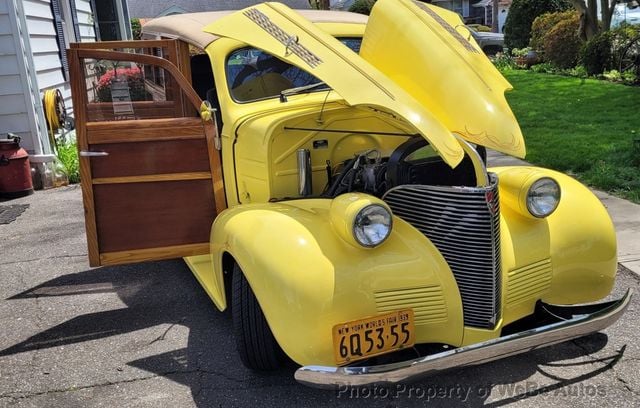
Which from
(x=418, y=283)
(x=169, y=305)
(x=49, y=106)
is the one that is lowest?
(x=169, y=305)

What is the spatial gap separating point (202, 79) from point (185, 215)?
175 centimetres

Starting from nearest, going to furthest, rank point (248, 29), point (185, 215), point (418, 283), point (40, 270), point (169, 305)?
point (418, 283)
point (248, 29)
point (185, 215)
point (169, 305)
point (40, 270)

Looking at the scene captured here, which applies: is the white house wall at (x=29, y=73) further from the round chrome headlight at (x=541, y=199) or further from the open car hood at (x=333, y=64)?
the round chrome headlight at (x=541, y=199)

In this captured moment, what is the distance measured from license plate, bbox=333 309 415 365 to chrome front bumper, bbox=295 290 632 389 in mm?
144

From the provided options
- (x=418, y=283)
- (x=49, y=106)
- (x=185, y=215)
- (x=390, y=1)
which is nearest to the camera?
(x=418, y=283)

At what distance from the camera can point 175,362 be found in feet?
11.1

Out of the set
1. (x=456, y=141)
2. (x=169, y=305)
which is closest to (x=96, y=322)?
(x=169, y=305)

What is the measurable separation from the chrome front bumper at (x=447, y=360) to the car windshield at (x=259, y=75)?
2265mm

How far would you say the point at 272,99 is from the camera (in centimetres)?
397

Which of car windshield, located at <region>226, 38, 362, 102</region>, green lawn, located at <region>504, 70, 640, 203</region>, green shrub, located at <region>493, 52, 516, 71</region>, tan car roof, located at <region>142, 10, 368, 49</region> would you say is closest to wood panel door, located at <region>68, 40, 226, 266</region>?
car windshield, located at <region>226, 38, 362, 102</region>

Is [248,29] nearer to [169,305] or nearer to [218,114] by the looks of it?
[218,114]

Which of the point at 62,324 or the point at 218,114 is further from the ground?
the point at 218,114

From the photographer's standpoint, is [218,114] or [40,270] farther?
[40,270]

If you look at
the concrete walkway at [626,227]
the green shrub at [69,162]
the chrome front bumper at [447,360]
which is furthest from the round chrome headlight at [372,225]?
the green shrub at [69,162]
